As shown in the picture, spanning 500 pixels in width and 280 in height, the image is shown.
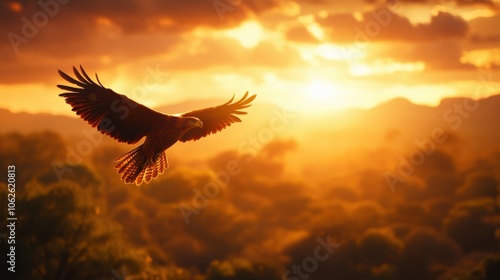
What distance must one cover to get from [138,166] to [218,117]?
2.80m

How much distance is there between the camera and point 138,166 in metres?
10.4

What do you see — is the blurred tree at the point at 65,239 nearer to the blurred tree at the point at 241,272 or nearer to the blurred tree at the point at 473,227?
the blurred tree at the point at 241,272

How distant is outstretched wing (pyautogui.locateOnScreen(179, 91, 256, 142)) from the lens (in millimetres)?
12242

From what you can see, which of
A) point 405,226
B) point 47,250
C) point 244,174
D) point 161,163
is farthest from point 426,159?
point 161,163

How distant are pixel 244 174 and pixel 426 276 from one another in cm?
4805

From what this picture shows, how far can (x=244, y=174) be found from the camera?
103812 millimetres

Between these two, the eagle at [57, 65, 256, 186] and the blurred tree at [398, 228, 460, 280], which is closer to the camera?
the eagle at [57, 65, 256, 186]

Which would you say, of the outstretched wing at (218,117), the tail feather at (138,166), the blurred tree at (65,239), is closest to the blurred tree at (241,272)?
the blurred tree at (65,239)

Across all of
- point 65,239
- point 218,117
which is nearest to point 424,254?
point 65,239

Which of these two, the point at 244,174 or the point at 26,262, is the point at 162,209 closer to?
the point at 244,174

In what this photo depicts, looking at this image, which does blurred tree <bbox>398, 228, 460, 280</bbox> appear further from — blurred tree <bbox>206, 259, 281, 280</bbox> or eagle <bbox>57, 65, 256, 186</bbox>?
eagle <bbox>57, 65, 256, 186</bbox>

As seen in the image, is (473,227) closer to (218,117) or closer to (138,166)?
(218,117)

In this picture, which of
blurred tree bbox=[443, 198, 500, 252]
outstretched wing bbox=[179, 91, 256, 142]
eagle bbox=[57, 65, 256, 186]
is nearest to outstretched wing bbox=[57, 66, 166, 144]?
eagle bbox=[57, 65, 256, 186]

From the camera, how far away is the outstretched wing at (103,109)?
10266mm
